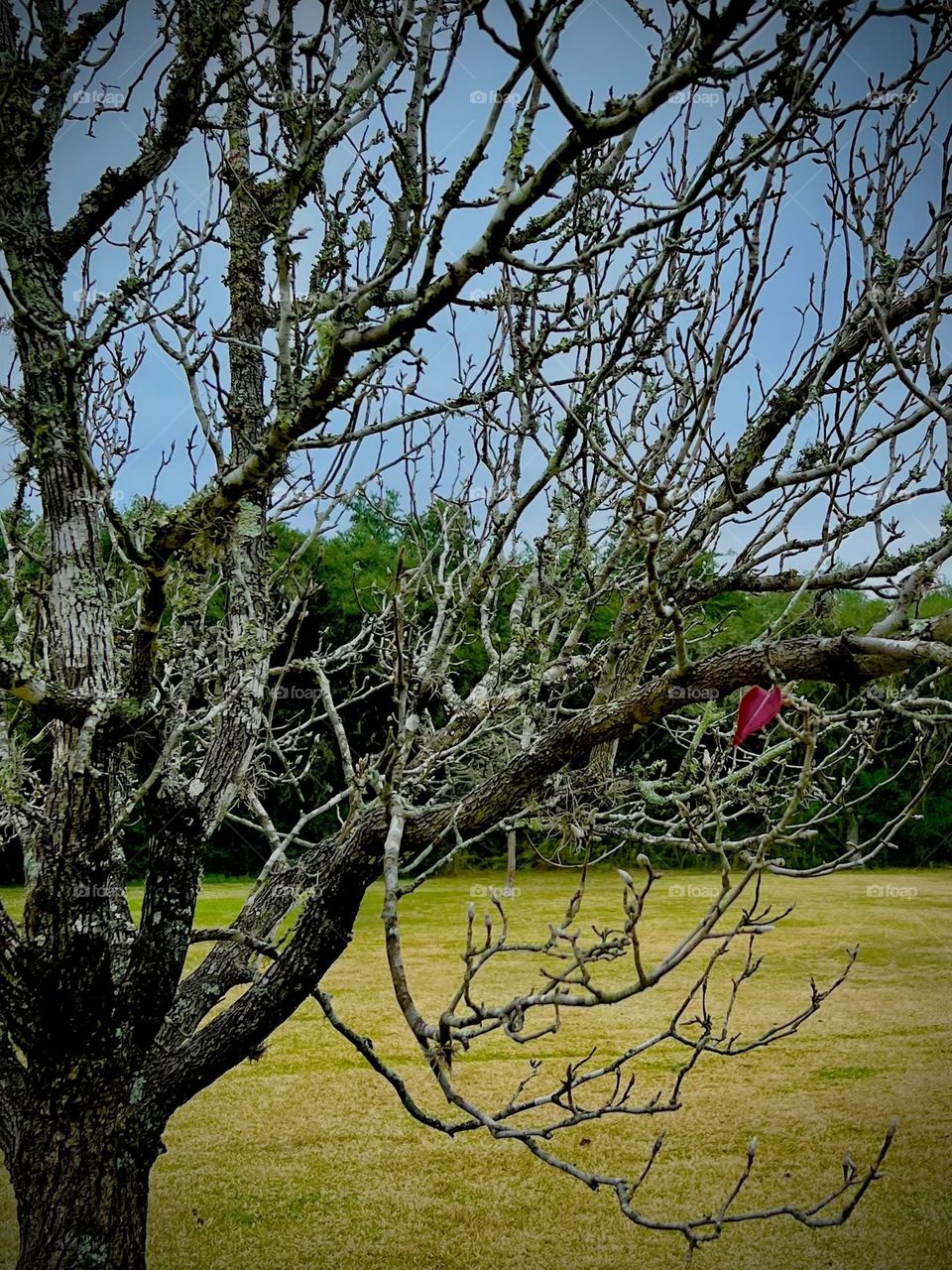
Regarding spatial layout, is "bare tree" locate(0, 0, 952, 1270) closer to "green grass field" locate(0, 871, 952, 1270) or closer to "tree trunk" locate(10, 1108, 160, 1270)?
"tree trunk" locate(10, 1108, 160, 1270)

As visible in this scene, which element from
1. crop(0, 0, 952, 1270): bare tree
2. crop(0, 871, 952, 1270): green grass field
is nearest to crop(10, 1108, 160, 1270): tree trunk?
crop(0, 0, 952, 1270): bare tree

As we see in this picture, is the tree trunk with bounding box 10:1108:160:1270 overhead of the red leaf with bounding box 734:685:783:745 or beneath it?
beneath

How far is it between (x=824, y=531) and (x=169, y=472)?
11.1 feet

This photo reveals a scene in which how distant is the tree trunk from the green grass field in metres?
2.15

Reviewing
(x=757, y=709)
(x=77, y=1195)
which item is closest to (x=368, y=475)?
(x=757, y=709)

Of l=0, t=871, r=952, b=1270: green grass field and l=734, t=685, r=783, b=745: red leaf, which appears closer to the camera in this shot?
l=734, t=685, r=783, b=745: red leaf

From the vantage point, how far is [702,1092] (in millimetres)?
7031

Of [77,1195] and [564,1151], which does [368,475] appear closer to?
[77,1195]

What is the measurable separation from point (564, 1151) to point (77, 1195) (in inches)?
167

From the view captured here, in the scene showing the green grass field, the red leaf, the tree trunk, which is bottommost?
the green grass field

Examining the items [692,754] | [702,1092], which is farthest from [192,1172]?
[692,754]

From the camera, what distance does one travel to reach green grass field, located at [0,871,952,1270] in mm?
4867

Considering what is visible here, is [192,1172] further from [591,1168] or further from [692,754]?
[692,754]

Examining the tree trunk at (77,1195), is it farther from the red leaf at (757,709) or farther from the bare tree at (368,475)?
the red leaf at (757,709)
